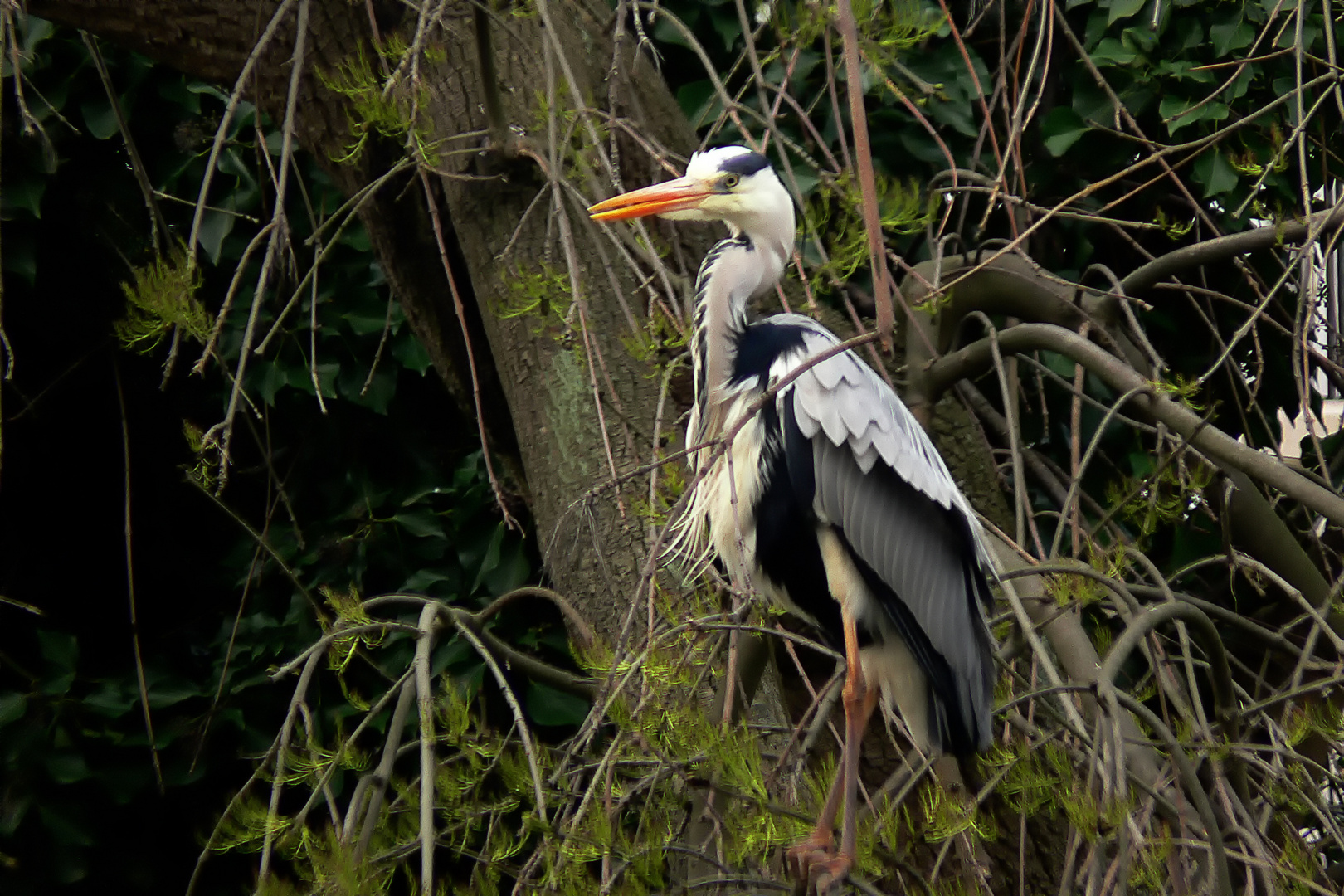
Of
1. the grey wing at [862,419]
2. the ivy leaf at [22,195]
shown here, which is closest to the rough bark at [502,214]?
the grey wing at [862,419]

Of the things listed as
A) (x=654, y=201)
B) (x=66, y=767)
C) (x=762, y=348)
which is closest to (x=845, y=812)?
(x=762, y=348)

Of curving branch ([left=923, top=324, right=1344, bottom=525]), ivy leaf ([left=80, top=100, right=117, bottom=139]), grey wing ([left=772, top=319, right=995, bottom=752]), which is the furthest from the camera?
ivy leaf ([left=80, top=100, right=117, bottom=139])

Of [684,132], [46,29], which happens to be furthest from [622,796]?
[46,29]

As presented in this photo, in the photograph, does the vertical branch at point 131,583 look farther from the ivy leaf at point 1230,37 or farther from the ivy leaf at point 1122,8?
the ivy leaf at point 1230,37

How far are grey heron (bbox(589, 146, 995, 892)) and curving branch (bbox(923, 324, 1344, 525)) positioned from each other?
184mm

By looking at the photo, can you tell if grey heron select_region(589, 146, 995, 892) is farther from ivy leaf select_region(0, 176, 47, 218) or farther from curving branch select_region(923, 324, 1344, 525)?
ivy leaf select_region(0, 176, 47, 218)

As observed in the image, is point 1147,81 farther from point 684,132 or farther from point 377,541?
point 377,541

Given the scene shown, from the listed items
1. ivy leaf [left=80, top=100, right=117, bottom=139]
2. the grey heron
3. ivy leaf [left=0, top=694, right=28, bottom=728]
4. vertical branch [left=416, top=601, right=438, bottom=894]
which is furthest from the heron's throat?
ivy leaf [left=0, top=694, right=28, bottom=728]

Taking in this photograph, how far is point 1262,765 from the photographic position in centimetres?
166

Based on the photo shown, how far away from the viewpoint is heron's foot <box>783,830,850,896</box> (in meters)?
1.87

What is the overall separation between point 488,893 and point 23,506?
107 inches

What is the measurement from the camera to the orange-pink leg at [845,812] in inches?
70.0

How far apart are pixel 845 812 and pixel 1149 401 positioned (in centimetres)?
72

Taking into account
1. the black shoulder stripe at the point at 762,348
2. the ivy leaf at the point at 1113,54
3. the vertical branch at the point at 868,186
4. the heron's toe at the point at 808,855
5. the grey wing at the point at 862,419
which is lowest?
the heron's toe at the point at 808,855
